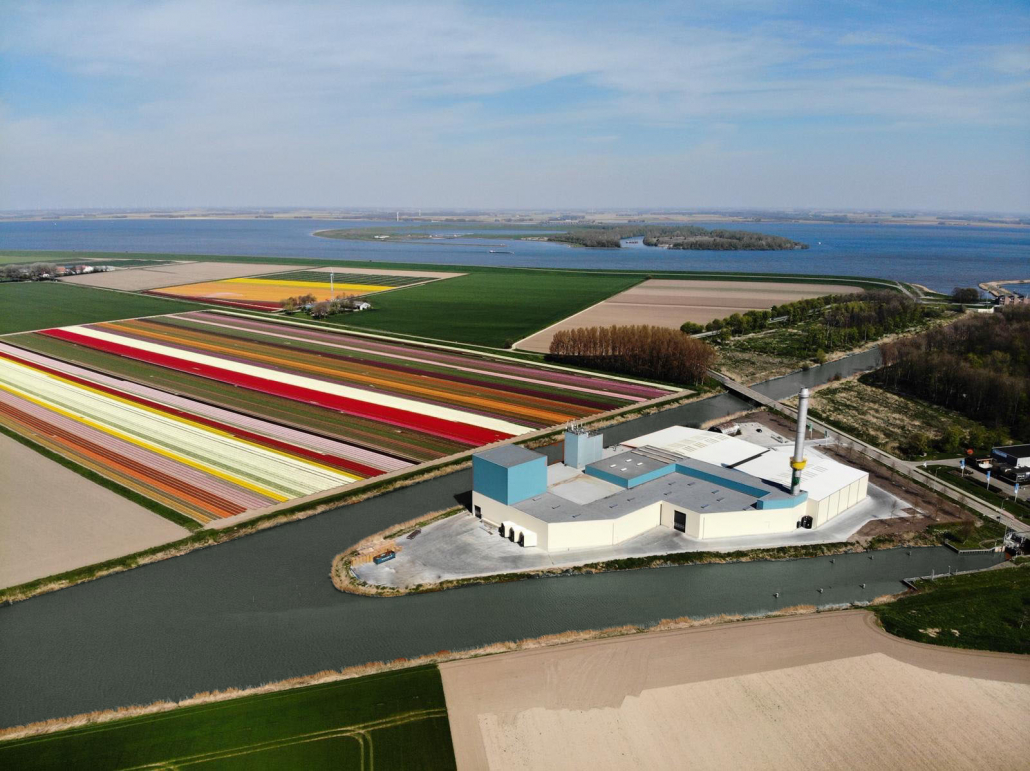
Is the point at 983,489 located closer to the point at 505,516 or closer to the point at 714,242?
the point at 505,516

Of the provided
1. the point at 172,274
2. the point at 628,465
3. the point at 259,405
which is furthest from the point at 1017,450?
the point at 172,274

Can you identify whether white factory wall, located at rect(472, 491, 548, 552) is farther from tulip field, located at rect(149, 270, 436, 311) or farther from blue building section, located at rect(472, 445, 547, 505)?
tulip field, located at rect(149, 270, 436, 311)

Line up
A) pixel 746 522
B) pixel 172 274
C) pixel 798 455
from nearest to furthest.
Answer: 1. pixel 746 522
2. pixel 798 455
3. pixel 172 274

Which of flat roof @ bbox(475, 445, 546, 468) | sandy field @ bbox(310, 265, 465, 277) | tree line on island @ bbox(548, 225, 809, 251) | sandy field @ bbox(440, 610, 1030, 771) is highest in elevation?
tree line on island @ bbox(548, 225, 809, 251)

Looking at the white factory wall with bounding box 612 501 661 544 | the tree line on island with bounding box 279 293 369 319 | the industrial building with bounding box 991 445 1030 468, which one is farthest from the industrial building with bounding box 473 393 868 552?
the tree line on island with bounding box 279 293 369 319

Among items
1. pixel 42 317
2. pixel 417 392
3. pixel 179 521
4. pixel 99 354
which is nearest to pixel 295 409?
pixel 417 392

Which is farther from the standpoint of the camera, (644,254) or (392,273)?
(644,254)
